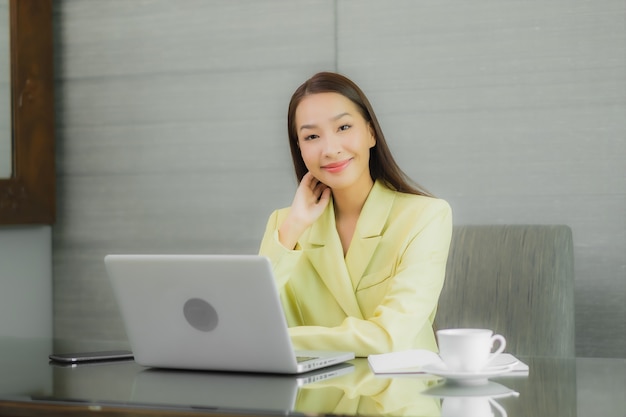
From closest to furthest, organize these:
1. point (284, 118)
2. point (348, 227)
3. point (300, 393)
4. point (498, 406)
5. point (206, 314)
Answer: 1. point (498, 406)
2. point (300, 393)
3. point (206, 314)
4. point (348, 227)
5. point (284, 118)

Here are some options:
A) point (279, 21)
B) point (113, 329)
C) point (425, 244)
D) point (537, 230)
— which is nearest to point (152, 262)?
point (425, 244)

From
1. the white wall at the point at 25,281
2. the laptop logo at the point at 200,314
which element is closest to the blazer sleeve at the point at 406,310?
the laptop logo at the point at 200,314

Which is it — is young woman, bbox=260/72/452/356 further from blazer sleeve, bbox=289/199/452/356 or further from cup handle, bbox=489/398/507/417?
cup handle, bbox=489/398/507/417

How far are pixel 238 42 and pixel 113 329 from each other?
1353mm

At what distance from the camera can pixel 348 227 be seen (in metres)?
2.52

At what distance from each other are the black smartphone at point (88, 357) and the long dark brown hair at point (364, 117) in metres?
0.90

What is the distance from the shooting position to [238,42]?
3.76 m

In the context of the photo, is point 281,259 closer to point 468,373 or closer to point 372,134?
point 372,134

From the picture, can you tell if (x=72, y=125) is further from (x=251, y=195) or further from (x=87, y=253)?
(x=251, y=195)

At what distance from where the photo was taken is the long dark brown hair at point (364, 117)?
251 cm

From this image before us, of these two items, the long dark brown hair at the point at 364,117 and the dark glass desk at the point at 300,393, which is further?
the long dark brown hair at the point at 364,117

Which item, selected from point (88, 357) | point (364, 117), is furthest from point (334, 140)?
point (88, 357)

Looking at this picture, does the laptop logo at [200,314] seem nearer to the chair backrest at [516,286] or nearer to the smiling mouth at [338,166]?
the smiling mouth at [338,166]

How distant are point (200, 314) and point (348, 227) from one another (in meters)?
0.94
